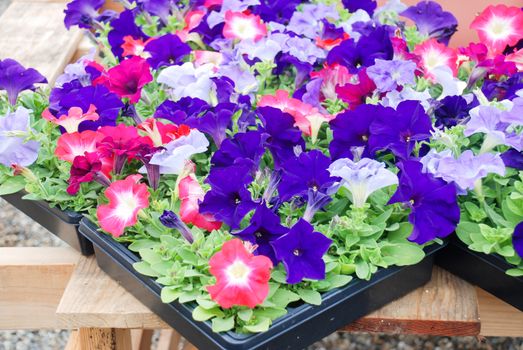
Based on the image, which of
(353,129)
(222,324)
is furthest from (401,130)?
(222,324)

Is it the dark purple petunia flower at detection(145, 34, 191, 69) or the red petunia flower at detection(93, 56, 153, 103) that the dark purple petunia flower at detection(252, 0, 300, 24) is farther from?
the red petunia flower at detection(93, 56, 153, 103)

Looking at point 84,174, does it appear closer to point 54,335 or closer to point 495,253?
point 495,253

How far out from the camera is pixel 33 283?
4.16ft

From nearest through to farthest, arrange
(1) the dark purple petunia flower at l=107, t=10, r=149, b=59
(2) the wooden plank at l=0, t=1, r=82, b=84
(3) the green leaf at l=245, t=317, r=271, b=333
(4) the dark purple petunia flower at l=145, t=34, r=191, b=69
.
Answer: (3) the green leaf at l=245, t=317, r=271, b=333 → (4) the dark purple petunia flower at l=145, t=34, r=191, b=69 → (1) the dark purple petunia flower at l=107, t=10, r=149, b=59 → (2) the wooden plank at l=0, t=1, r=82, b=84

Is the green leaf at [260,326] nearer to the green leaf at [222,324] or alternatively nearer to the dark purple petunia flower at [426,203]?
the green leaf at [222,324]

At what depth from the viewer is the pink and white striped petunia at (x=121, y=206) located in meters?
1.08

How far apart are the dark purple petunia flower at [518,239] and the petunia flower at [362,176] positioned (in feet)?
0.56

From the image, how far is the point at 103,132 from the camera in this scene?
1.22m

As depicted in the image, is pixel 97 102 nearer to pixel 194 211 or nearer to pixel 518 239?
pixel 194 211

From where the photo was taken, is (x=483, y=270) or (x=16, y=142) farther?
(x=16, y=142)

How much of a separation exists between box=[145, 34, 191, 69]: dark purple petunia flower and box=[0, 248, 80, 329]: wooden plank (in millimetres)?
410

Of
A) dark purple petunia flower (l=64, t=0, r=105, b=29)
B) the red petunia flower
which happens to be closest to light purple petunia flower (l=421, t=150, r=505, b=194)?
the red petunia flower

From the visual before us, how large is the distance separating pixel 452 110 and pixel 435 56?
20 cm

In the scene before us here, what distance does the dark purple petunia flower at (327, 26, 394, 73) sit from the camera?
4.63 ft
